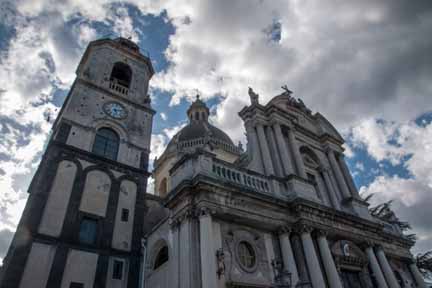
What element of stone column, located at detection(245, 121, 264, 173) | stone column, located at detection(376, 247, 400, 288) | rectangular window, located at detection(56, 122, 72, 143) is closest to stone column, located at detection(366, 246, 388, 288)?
stone column, located at detection(376, 247, 400, 288)

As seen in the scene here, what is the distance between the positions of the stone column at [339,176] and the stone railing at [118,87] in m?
15.5

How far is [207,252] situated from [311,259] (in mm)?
5176

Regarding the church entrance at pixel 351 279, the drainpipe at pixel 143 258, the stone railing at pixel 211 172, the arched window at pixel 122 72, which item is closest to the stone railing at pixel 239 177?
the stone railing at pixel 211 172

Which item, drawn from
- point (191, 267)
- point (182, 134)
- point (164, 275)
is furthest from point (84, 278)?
point (182, 134)

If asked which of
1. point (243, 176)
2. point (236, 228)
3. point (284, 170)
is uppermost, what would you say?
point (284, 170)

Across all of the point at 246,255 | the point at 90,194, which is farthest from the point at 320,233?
the point at 90,194

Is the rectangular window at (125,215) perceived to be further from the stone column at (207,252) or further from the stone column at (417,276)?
the stone column at (417,276)

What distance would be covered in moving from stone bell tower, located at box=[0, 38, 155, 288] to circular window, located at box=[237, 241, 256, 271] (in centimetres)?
622

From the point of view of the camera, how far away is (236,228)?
1226cm

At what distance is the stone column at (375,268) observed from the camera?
49.7 feet

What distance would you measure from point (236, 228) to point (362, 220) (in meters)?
8.51

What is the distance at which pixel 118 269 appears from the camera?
14797 mm

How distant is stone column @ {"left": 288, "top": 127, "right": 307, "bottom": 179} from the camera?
54.9 feet

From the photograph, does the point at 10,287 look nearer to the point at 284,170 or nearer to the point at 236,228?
the point at 236,228
